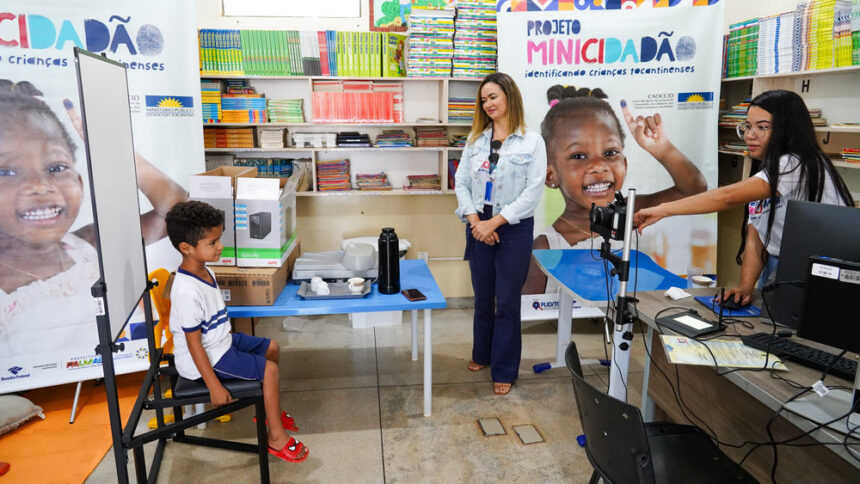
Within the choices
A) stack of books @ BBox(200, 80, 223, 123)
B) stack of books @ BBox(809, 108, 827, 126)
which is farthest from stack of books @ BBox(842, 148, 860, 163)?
stack of books @ BBox(200, 80, 223, 123)

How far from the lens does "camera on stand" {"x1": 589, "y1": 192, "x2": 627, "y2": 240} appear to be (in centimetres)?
192

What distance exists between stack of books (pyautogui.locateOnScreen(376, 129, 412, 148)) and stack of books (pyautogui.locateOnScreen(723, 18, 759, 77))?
2399 millimetres

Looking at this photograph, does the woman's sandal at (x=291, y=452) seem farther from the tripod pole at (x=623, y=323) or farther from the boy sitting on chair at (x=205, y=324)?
the tripod pole at (x=623, y=323)

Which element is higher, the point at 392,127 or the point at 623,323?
the point at 392,127

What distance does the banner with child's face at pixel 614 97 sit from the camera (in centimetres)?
383

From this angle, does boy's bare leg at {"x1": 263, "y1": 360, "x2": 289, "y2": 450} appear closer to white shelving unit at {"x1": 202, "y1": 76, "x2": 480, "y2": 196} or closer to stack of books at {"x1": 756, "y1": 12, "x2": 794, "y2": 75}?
white shelving unit at {"x1": 202, "y1": 76, "x2": 480, "y2": 196}

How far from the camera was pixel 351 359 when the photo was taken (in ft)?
12.2

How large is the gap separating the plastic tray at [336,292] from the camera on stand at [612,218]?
118cm

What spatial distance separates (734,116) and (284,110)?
326 cm

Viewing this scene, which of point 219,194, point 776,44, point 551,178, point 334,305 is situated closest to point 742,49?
point 776,44

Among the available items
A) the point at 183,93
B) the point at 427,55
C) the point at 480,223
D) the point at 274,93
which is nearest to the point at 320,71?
the point at 274,93

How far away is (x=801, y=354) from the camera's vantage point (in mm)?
1742

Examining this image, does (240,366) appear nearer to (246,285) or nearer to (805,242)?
(246,285)

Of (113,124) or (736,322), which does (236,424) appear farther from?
(736,322)
